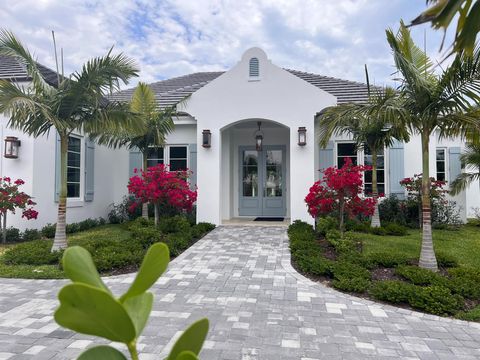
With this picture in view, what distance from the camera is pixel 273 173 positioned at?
12406mm

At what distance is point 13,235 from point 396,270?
9288 mm

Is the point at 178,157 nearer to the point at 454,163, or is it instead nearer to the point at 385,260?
the point at 385,260

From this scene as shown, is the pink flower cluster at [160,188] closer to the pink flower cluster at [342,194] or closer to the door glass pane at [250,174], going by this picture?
the pink flower cluster at [342,194]

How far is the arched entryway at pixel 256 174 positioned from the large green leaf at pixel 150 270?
11.5 metres

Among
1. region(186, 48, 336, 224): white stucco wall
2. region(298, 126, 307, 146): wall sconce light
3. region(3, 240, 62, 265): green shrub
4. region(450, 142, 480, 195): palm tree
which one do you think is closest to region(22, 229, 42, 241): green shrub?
region(3, 240, 62, 265): green shrub

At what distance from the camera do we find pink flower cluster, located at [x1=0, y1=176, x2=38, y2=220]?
8078 mm

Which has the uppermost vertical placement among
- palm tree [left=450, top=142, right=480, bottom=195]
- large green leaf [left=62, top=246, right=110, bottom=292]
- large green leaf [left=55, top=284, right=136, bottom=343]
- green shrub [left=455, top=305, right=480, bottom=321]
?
palm tree [left=450, top=142, right=480, bottom=195]

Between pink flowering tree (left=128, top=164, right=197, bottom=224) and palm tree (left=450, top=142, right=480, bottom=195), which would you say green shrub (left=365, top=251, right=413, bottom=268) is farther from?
palm tree (left=450, top=142, right=480, bottom=195)

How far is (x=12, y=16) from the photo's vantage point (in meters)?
8.70

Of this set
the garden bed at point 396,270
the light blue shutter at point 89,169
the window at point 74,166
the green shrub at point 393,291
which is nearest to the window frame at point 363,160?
the garden bed at point 396,270

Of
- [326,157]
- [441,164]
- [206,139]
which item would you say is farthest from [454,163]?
[206,139]

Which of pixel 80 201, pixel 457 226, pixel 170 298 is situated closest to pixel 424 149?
pixel 170 298

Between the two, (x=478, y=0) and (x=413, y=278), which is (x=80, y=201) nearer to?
(x=413, y=278)

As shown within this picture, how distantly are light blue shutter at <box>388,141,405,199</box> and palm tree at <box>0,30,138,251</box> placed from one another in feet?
28.4
